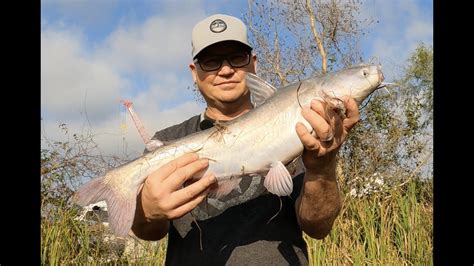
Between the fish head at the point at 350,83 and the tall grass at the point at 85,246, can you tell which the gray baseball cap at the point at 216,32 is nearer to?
the fish head at the point at 350,83

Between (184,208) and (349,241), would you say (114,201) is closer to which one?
(184,208)

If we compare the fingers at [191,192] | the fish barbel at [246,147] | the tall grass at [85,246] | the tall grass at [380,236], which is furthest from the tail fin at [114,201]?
the tall grass at [380,236]

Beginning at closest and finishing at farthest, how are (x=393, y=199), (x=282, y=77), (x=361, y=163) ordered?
1. (x=393, y=199)
2. (x=361, y=163)
3. (x=282, y=77)

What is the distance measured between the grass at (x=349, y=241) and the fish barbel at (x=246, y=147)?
331 centimetres

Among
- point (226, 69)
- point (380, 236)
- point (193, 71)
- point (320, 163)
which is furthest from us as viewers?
point (380, 236)

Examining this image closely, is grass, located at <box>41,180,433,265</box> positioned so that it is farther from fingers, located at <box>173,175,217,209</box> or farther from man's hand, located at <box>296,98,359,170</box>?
fingers, located at <box>173,175,217,209</box>

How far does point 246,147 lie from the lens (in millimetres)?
2354

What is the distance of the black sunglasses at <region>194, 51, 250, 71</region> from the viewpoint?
2.75 meters

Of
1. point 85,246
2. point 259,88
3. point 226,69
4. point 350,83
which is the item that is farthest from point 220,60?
point 85,246

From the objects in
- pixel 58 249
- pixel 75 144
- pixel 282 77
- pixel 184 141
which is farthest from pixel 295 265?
pixel 282 77

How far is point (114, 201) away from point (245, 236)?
59 cm
